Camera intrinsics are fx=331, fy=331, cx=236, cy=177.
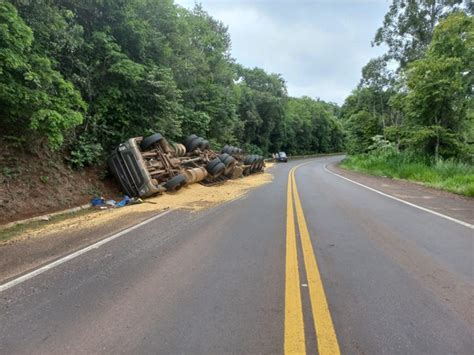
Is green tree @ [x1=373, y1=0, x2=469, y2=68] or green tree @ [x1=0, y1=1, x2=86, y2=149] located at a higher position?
green tree @ [x1=373, y1=0, x2=469, y2=68]

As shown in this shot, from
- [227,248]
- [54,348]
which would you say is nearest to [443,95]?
[227,248]

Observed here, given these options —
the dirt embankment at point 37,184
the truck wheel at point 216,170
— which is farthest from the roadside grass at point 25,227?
the truck wheel at point 216,170

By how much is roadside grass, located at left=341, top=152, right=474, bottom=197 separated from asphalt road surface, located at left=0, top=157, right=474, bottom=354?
801cm

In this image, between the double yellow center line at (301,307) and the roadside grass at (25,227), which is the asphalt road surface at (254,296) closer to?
the double yellow center line at (301,307)

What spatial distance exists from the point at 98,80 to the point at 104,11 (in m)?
2.91

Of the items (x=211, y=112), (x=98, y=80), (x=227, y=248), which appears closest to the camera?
(x=227, y=248)

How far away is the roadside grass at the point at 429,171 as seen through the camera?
512 inches

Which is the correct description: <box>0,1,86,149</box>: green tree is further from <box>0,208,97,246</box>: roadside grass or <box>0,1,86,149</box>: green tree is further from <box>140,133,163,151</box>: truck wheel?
<box>140,133,163,151</box>: truck wheel

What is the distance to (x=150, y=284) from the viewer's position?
3932 mm

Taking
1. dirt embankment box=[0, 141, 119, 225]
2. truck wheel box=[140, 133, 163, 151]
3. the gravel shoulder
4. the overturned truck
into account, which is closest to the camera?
the gravel shoulder

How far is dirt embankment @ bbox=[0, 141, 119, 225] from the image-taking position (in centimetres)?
806

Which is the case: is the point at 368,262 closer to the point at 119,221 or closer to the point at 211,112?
the point at 119,221

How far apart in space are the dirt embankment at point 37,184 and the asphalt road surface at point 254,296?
3.81 metres

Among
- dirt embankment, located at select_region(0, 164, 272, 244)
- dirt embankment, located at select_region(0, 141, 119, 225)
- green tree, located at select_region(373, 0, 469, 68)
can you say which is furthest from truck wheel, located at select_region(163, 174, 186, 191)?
green tree, located at select_region(373, 0, 469, 68)
